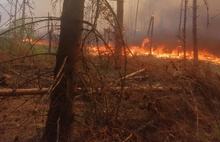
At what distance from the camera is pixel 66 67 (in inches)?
86.2

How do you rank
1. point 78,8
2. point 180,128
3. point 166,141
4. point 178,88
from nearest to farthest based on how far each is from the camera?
point 78,8 → point 166,141 → point 180,128 → point 178,88

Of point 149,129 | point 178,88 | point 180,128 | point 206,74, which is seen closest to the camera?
point 180,128

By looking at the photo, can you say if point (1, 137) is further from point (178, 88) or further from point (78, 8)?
point (178, 88)

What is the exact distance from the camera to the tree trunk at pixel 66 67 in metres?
2.18

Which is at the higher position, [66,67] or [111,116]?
[66,67]

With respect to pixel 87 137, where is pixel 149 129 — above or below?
below

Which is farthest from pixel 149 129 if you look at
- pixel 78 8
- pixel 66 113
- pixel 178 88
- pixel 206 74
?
pixel 206 74

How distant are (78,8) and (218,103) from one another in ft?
16.0

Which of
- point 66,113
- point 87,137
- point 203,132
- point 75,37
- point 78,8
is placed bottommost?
point 203,132

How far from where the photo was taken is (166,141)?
281 centimetres

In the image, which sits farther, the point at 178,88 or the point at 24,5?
the point at 178,88

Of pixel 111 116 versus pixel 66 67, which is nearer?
pixel 66 67

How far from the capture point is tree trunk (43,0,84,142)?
2176 mm

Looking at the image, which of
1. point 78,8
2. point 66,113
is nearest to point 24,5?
point 78,8
